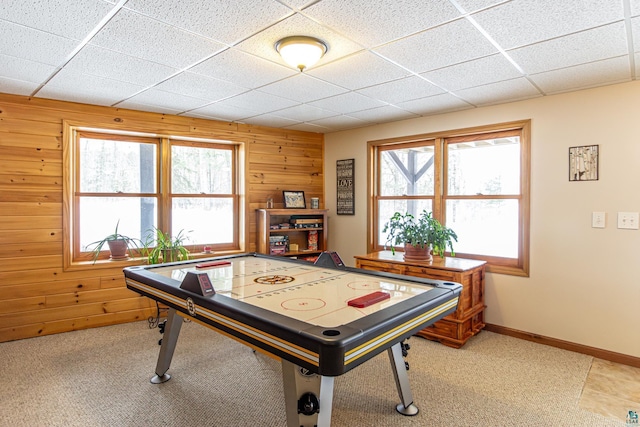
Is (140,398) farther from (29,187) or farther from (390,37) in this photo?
(390,37)

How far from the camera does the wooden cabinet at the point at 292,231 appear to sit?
4590 mm

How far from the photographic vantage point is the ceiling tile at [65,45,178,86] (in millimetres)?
2434

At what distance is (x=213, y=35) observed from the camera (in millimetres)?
2154

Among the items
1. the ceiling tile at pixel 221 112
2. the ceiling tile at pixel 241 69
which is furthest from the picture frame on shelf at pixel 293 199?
the ceiling tile at pixel 241 69

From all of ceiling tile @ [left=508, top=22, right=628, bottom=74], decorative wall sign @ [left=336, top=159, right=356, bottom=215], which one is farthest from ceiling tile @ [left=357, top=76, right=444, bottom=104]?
decorative wall sign @ [left=336, top=159, right=356, bottom=215]

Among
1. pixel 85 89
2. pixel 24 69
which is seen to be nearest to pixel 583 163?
pixel 85 89

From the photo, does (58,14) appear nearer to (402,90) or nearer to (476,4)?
(476,4)

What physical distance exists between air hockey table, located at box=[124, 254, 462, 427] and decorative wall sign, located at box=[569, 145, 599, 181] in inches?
76.9

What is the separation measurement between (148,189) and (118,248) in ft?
2.39

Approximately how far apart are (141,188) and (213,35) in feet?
8.38

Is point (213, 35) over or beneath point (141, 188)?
over

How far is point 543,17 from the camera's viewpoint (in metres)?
1.92

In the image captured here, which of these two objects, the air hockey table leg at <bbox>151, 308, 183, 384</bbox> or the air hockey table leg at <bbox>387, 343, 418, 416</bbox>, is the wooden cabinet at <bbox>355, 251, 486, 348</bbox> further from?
the air hockey table leg at <bbox>151, 308, 183, 384</bbox>

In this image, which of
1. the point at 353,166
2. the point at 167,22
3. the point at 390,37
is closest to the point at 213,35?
the point at 167,22
